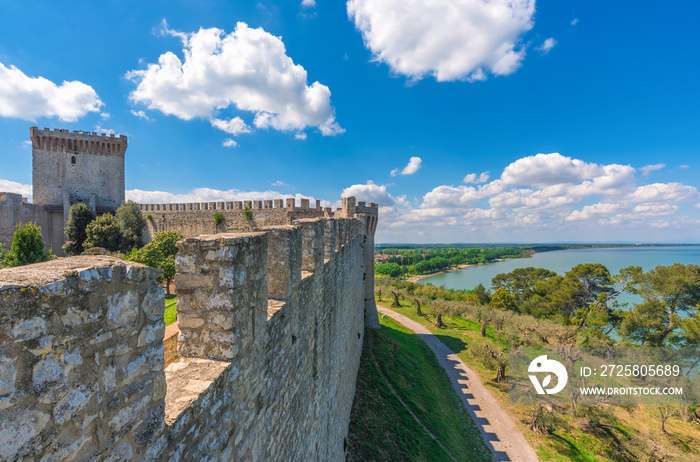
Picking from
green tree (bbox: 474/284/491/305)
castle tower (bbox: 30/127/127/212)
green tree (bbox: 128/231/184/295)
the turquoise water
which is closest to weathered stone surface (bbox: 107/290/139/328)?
green tree (bbox: 128/231/184/295)

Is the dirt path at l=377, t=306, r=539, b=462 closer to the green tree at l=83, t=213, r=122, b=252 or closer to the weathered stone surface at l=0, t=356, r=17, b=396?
the weathered stone surface at l=0, t=356, r=17, b=396

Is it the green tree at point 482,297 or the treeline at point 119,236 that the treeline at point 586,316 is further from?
the treeline at point 119,236

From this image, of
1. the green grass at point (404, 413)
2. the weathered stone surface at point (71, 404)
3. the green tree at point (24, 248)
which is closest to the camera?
the weathered stone surface at point (71, 404)

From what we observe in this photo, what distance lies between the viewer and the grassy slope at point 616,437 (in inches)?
517

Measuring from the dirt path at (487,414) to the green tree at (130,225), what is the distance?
76.9 ft

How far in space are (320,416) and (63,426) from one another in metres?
4.54

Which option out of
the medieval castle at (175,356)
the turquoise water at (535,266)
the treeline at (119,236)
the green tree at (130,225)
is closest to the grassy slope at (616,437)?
the medieval castle at (175,356)

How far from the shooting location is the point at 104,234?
20359 millimetres

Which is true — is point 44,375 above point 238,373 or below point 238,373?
above

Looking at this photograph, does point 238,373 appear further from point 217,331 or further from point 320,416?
point 320,416

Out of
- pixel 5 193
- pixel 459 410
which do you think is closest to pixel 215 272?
pixel 459 410

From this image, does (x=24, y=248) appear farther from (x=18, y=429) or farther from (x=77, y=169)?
(x=18, y=429)

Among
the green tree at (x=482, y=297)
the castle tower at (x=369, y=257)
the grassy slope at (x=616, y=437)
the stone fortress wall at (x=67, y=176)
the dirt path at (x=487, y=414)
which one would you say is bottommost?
the grassy slope at (x=616, y=437)

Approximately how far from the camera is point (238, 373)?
2205 mm
